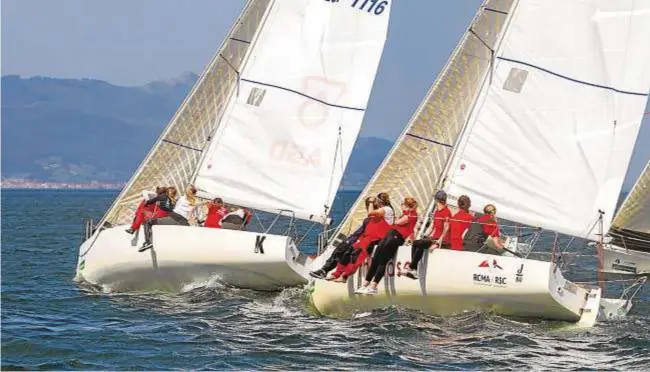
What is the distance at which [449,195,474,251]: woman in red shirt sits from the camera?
644 inches

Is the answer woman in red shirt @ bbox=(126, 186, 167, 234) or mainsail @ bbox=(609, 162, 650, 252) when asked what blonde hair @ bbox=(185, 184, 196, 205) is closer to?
woman in red shirt @ bbox=(126, 186, 167, 234)

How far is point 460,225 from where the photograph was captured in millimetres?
16359

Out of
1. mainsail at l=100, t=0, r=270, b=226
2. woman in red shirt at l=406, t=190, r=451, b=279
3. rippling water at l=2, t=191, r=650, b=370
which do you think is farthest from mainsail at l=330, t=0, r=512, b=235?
mainsail at l=100, t=0, r=270, b=226

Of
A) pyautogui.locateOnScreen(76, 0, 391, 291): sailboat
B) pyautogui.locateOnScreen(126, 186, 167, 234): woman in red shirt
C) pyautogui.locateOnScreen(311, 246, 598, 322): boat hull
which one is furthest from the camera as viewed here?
pyautogui.locateOnScreen(76, 0, 391, 291): sailboat

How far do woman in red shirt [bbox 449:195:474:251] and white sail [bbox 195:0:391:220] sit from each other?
4938 millimetres

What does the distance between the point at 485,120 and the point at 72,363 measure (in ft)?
25.3

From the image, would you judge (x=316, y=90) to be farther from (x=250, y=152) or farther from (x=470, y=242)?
(x=470, y=242)

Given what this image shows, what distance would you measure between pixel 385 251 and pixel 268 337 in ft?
7.07

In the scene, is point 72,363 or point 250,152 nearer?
point 72,363

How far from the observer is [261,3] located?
75.0ft

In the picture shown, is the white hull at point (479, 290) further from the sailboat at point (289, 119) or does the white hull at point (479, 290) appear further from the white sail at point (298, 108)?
the white sail at point (298, 108)

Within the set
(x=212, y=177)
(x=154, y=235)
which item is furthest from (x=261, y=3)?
(x=154, y=235)

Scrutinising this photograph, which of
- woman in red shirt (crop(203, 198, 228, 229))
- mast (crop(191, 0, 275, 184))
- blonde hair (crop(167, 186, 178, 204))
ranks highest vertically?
mast (crop(191, 0, 275, 184))

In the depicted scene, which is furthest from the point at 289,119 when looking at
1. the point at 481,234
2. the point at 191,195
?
the point at 481,234
